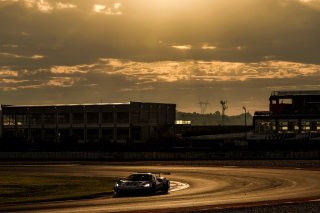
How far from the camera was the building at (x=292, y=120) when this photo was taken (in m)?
124

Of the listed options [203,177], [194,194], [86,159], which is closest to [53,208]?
[194,194]

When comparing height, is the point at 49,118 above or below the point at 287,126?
above

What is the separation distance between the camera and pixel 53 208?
30531 millimetres

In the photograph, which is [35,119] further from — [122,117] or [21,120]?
[122,117]

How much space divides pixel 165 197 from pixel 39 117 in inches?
4977

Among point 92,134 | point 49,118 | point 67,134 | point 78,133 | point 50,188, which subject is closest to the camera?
point 50,188

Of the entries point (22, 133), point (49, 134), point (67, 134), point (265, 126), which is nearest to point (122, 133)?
point (67, 134)

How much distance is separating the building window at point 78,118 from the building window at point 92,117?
1.86 m

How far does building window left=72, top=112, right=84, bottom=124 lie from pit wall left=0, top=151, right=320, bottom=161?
174ft

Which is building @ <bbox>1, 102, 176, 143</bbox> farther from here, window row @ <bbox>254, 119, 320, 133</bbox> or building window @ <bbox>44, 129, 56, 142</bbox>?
window row @ <bbox>254, 119, 320, 133</bbox>

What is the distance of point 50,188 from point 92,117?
110629 mm

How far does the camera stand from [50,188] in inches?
1748

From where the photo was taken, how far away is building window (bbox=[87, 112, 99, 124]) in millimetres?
153625

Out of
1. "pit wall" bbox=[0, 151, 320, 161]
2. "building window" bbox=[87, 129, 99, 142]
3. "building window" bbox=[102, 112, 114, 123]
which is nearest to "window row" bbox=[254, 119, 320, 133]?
"pit wall" bbox=[0, 151, 320, 161]
